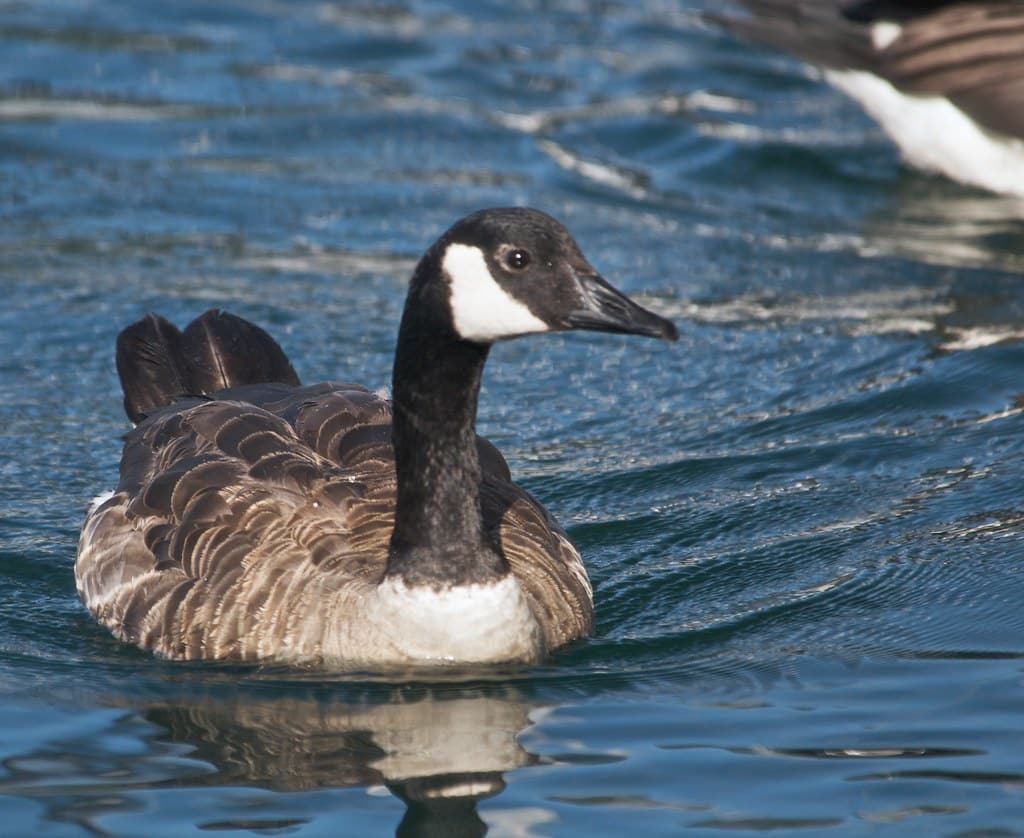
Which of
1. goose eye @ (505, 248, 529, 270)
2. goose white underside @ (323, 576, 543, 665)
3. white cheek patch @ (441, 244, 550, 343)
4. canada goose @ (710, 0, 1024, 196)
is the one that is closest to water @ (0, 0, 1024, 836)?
goose white underside @ (323, 576, 543, 665)

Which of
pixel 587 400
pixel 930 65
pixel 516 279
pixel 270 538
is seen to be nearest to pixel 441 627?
pixel 270 538

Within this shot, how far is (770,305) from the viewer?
43.3 feet

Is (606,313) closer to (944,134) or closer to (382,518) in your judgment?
(382,518)

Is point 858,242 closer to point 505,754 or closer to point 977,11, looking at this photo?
point 977,11

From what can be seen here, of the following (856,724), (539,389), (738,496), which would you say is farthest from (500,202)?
(856,724)

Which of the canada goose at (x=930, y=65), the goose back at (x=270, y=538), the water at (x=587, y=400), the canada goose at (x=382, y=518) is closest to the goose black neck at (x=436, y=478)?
the canada goose at (x=382, y=518)

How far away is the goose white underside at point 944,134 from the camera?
15.2 meters

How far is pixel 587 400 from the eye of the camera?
38.1 ft

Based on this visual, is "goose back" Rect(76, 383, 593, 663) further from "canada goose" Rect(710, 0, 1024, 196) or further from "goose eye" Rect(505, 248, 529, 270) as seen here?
"canada goose" Rect(710, 0, 1024, 196)

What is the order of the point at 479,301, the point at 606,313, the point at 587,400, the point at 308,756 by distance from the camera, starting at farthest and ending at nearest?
the point at 587,400 → the point at 479,301 → the point at 606,313 → the point at 308,756

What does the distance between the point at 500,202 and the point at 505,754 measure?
889 centimetres

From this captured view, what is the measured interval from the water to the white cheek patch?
151cm

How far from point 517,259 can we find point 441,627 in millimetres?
1602

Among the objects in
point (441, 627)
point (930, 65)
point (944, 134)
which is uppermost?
point (930, 65)
